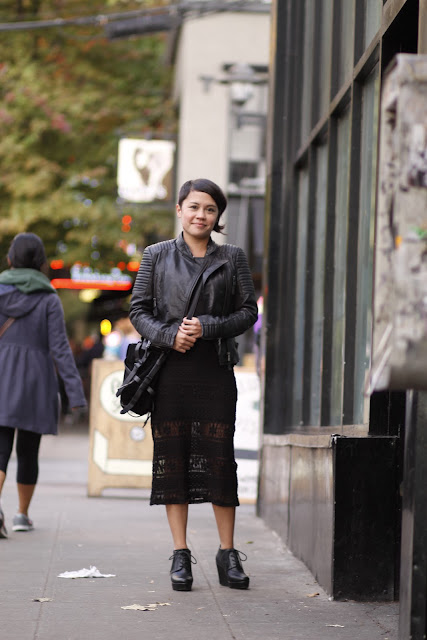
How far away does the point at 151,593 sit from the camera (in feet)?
18.9

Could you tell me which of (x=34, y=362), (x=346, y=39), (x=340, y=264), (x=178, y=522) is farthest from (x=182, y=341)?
(x=346, y=39)

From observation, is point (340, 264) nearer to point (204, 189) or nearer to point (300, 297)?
point (204, 189)

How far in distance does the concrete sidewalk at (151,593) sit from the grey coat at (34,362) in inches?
31.8

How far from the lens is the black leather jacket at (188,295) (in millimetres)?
5836

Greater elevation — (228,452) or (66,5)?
(66,5)

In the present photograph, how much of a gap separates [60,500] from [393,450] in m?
5.18

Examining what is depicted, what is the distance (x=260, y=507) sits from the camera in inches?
364

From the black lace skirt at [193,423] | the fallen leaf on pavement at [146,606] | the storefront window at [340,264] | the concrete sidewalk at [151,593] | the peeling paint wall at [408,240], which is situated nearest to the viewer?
the peeling paint wall at [408,240]

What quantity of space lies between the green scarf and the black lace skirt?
213cm

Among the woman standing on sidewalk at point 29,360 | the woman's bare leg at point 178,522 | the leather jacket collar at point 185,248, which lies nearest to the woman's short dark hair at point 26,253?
the woman standing on sidewalk at point 29,360

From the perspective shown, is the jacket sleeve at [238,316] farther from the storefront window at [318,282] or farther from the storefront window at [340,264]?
the storefront window at [318,282]

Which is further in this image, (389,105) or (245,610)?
(245,610)

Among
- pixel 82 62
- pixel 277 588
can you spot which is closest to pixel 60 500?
pixel 277 588

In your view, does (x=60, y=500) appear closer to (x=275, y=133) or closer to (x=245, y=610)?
(x=275, y=133)
